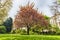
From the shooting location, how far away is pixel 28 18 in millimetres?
41719

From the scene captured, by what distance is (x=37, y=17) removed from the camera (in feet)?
143

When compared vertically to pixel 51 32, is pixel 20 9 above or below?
above

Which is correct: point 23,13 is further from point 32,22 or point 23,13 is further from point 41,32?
point 41,32

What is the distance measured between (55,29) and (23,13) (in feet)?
49.3

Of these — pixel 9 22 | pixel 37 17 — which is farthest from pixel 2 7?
pixel 9 22

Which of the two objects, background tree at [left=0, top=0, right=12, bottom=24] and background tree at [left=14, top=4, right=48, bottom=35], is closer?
background tree at [left=0, top=0, right=12, bottom=24]

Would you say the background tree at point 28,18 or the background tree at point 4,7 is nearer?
the background tree at point 4,7

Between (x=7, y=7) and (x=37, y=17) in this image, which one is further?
(x=37, y=17)

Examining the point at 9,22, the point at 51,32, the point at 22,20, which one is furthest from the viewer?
the point at 9,22

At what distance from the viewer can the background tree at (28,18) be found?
41.2 meters

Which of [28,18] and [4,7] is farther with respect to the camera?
[28,18]

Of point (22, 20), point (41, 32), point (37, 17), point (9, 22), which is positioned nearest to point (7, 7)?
point (22, 20)

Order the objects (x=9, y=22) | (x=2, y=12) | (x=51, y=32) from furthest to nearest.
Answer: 1. (x=9, y=22)
2. (x=51, y=32)
3. (x=2, y=12)

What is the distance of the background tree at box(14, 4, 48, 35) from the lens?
41.2 metres
